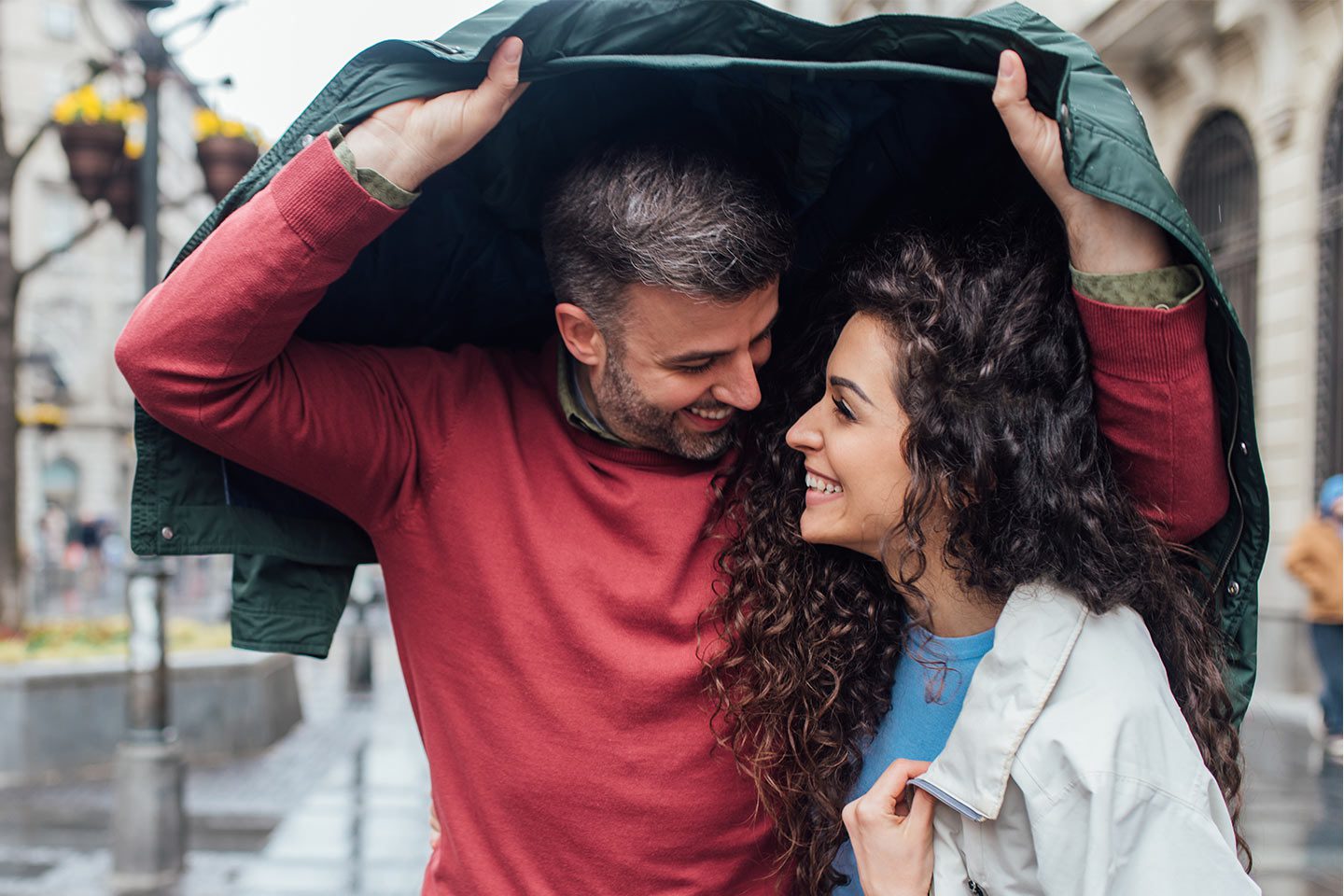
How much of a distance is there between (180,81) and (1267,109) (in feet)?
28.9

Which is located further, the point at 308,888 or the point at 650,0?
the point at 308,888

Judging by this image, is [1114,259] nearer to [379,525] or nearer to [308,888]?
[379,525]

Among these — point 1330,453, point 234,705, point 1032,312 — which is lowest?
point 234,705

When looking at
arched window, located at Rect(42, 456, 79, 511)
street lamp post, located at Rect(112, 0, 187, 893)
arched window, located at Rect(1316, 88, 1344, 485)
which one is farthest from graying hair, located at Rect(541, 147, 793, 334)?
arched window, located at Rect(42, 456, 79, 511)

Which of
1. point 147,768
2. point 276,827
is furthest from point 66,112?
point 276,827

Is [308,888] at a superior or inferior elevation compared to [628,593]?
inferior

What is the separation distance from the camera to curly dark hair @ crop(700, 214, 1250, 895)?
1.73 metres

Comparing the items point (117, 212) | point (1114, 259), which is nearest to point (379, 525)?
point (1114, 259)

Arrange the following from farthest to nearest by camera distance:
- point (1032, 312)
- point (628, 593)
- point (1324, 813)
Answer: point (1324, 813)
point (628, 593)
point (1032, 312)

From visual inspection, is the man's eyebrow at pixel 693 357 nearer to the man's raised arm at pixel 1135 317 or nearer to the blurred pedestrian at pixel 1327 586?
the man's raised arm at pixel 1135 317

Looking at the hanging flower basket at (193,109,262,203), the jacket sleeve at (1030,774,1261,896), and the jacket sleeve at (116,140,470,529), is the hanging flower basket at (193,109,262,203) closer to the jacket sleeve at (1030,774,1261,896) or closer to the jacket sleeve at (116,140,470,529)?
the jacket sleeve at (116,140,470,529)

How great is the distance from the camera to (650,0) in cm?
167

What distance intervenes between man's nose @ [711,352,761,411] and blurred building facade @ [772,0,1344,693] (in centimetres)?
683

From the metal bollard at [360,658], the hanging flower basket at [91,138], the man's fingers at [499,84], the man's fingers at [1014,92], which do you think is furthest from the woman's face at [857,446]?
the metal bollard at [360,658]
